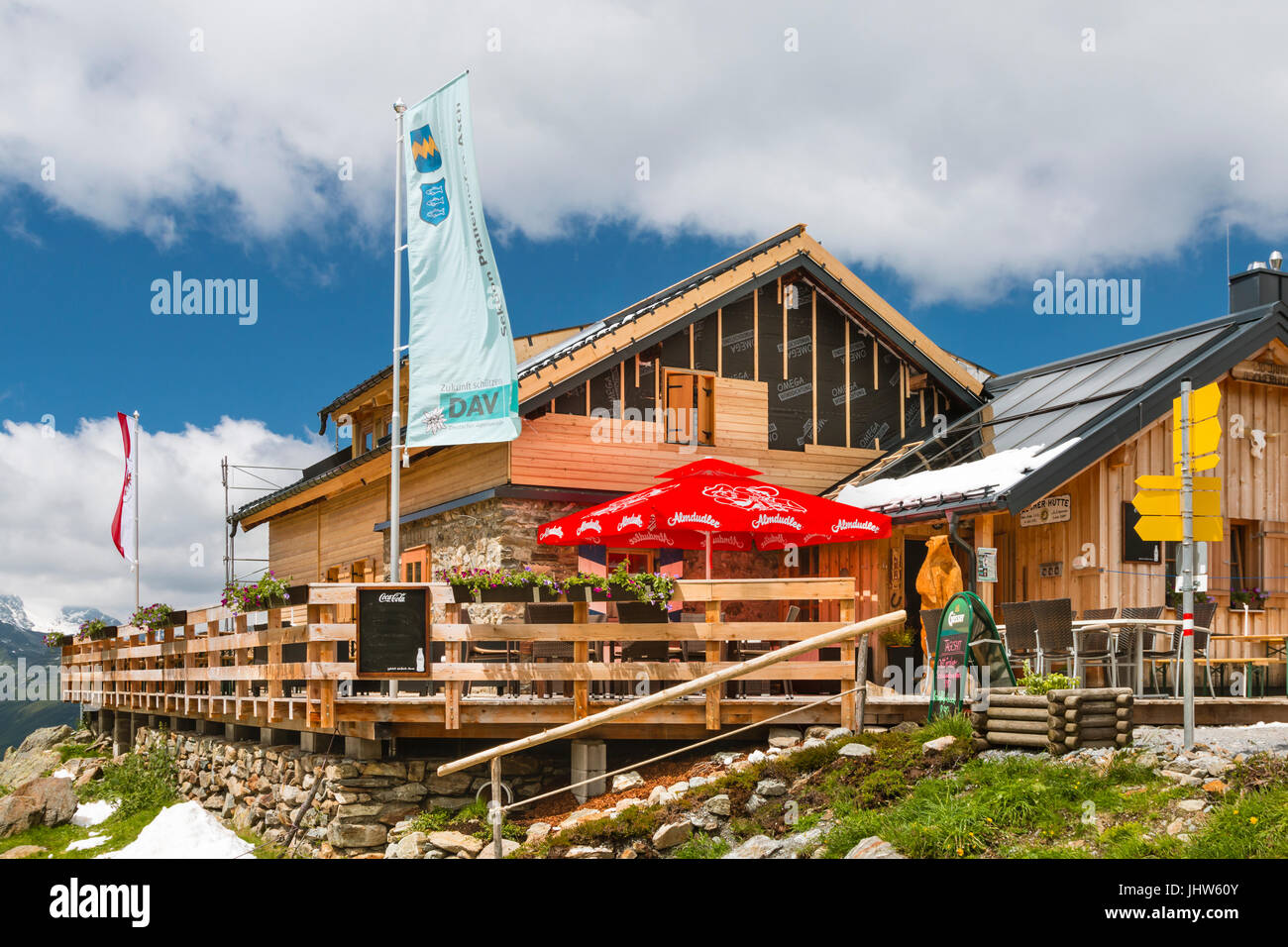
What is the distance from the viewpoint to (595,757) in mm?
11398

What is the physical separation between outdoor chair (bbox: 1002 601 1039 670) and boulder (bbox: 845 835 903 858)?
4.46m

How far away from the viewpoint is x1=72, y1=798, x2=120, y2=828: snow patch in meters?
16.7

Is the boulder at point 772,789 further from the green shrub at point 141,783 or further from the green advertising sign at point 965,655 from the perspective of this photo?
the green shrub at point 141,783

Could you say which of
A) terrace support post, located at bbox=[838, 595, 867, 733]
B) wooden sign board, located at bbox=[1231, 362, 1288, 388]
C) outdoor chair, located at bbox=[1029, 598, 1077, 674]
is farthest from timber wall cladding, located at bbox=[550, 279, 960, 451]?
outdoor chair, located at bbox=[1029, 598, 1077, 674]

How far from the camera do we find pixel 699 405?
1830 centimetres

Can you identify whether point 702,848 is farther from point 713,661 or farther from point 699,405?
point 699,405

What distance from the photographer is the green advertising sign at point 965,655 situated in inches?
398

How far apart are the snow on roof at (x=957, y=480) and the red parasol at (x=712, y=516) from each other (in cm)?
104

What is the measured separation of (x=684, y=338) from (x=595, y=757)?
832 cm

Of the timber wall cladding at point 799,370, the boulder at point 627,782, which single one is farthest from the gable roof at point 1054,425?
the boulder at point 627,782

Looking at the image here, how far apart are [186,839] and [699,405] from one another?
9.20 metres

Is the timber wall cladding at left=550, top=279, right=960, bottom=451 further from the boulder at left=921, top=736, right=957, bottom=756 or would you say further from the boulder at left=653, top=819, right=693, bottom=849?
the boulder at left=653, top=819, right=693, bottom=849
